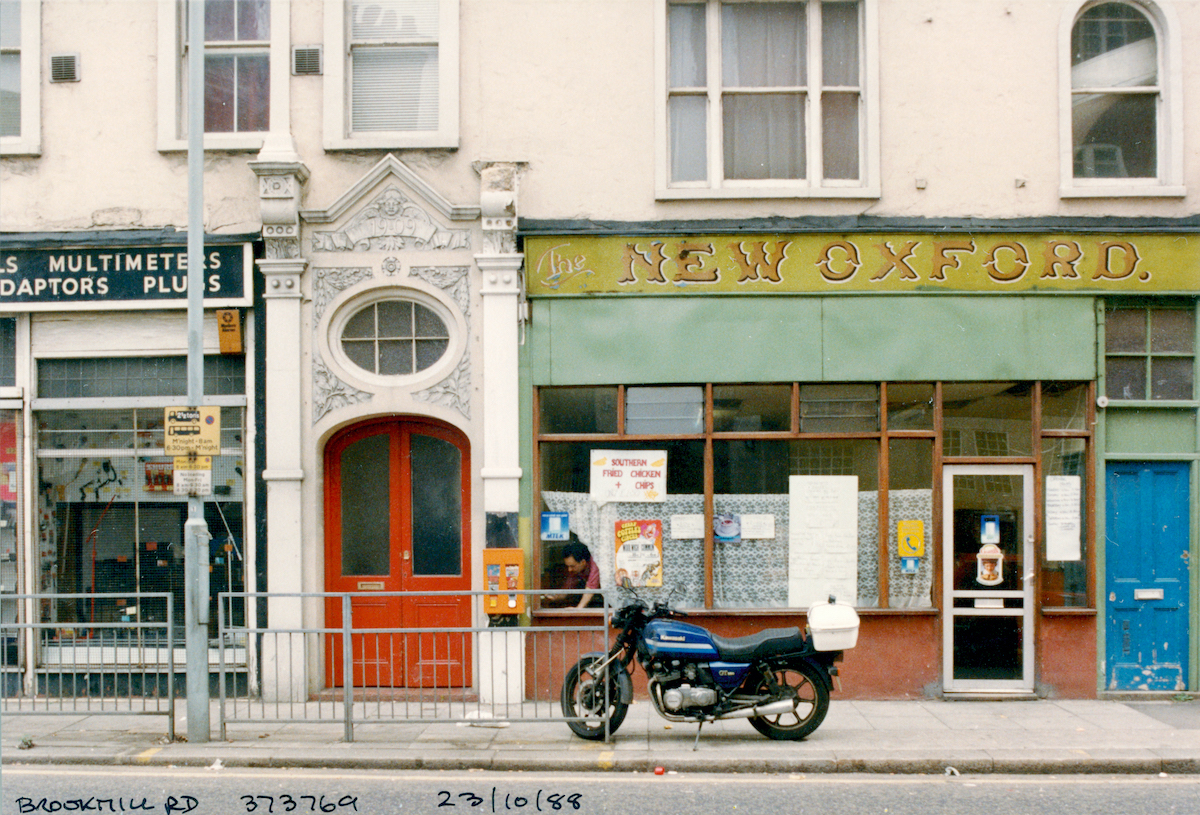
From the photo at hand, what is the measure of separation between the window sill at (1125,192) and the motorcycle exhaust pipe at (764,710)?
19.7ft

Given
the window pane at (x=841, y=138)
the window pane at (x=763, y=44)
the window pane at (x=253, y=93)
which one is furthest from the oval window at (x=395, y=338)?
the window pane at (x=841, y=138)

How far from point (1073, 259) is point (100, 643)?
1041cm

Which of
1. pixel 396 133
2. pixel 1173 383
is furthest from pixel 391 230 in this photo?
pixel 1173 383

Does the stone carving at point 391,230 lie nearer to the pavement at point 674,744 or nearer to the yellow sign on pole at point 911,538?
the pavement at point 674,744

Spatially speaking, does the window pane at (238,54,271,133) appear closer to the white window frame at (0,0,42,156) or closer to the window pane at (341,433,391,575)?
the white window frame at (0,0,42,156)

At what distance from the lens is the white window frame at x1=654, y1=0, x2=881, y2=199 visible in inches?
414

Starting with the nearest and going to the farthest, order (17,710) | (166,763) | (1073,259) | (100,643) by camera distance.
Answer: (166,763), (17,710), (100,643), (1073,259)

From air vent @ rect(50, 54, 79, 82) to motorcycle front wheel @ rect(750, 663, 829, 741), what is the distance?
370 inches

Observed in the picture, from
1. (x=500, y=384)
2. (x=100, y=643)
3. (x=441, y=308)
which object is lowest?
(x=100, y=643)

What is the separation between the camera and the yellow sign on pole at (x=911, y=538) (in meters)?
10.4

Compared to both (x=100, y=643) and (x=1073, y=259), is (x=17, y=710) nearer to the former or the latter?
(x=100, y=643)

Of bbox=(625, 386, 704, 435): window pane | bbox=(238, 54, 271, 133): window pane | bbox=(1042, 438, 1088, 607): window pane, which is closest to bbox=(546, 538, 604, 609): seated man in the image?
bbox=(625, 386, 704, 435): window pane

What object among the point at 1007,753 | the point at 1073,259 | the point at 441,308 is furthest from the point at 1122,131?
the point at 441,308

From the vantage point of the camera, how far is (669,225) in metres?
10.5
